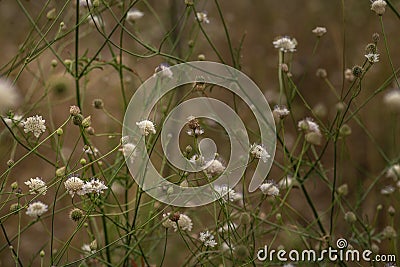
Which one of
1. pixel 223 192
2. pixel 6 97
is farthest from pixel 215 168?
pixel 6 97

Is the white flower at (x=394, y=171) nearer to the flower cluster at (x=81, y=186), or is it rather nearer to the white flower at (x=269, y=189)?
the white flower at (x=269, y=189)

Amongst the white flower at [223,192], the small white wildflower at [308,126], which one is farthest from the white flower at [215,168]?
the small white wildflower at [308,126]

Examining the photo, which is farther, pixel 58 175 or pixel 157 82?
pixel 157 82

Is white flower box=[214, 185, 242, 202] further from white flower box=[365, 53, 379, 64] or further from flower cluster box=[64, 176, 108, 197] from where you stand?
white flower box=[365, 53, 379, 64]

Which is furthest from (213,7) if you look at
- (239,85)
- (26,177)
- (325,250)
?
(325,250)

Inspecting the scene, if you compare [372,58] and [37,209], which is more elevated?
[372,58]

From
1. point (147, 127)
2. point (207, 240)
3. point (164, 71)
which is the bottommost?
point (207, 240)

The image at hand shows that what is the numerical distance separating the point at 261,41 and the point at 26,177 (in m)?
1.10

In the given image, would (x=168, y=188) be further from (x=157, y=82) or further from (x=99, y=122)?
(x=99, y=122)

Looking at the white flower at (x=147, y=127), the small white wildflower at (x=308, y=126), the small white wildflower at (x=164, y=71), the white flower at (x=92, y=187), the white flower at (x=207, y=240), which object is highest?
the small white wildflower at (x=164, y=71)

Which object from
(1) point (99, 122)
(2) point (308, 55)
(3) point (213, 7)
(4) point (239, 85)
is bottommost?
(4) point (239, 85)

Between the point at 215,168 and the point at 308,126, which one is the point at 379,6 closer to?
the point at 308,126

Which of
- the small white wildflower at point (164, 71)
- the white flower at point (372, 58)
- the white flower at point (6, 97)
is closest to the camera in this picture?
the white flower at point (6, 97)

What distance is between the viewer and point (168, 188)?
823 mm
